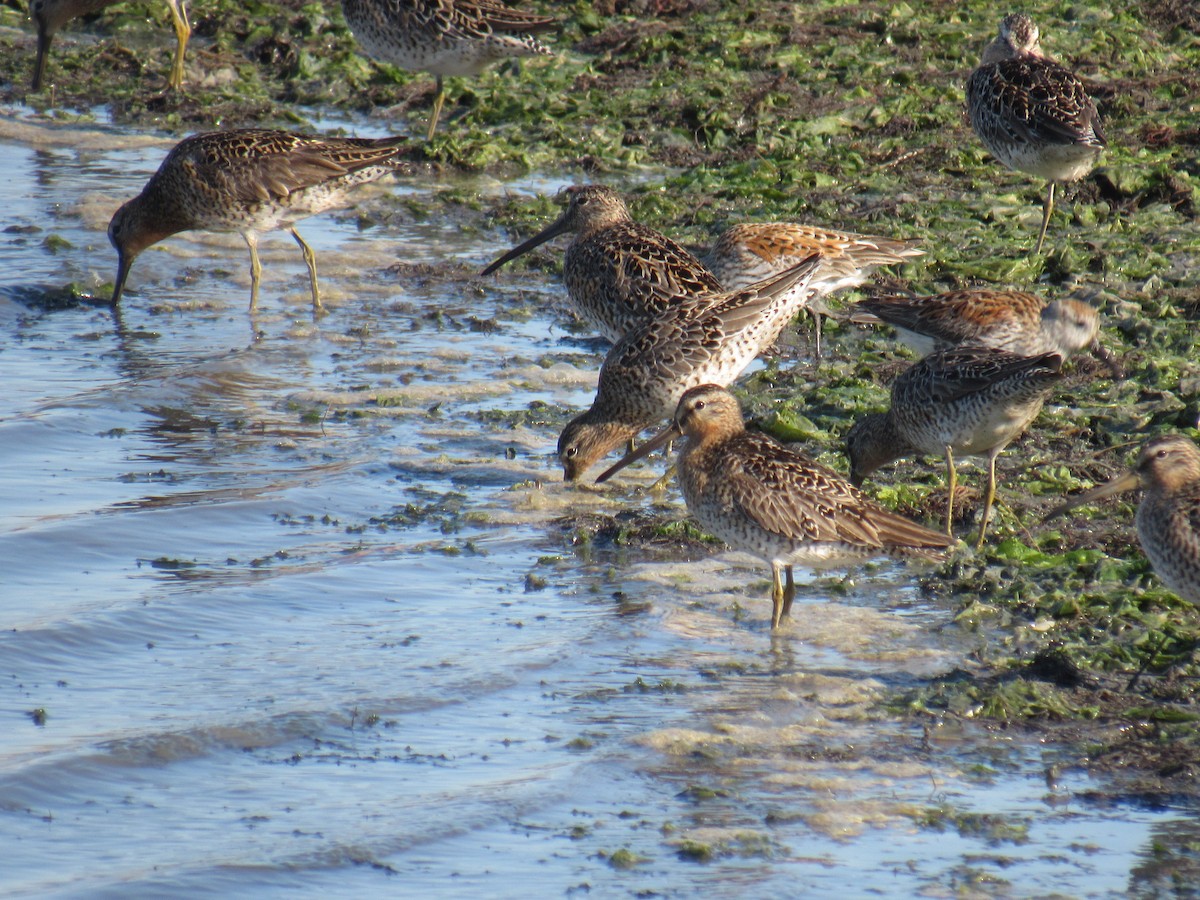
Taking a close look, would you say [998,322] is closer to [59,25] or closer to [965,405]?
[965,405]

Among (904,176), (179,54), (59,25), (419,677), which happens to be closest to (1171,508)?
(419,677)

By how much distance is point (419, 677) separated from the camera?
5707mm

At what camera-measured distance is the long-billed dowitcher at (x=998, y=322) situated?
7387 mm

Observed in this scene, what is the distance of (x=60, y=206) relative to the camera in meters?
12.2

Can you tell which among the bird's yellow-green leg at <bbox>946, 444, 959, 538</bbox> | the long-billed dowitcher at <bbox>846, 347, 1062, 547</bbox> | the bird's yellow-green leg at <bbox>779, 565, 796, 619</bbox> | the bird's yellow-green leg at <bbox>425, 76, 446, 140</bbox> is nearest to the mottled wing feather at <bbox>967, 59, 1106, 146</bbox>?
the long-billed dowitcher at <bbox>846, 347, 1062, 547</bbox>

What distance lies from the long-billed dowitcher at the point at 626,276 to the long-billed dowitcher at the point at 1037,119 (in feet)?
7.76

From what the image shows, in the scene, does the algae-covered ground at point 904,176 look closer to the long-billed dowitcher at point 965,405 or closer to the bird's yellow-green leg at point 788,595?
the long-billed dowitcher at point 965,405

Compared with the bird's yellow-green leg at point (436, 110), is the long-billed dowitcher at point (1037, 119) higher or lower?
higher

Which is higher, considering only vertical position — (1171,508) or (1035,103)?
(1035,103)

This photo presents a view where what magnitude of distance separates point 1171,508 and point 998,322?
7.01ft

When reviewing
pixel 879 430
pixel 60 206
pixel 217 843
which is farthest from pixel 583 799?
pixel 60 206

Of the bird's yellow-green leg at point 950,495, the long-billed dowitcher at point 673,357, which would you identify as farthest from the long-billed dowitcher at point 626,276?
the bird's yellow-green leg at point 950,495

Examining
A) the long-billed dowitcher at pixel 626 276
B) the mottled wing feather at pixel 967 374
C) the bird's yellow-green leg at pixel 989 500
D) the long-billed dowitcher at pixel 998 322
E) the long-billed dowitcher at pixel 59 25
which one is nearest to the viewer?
the mottled wing feather at pixel 967 374

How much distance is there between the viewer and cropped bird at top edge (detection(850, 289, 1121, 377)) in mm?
7387
